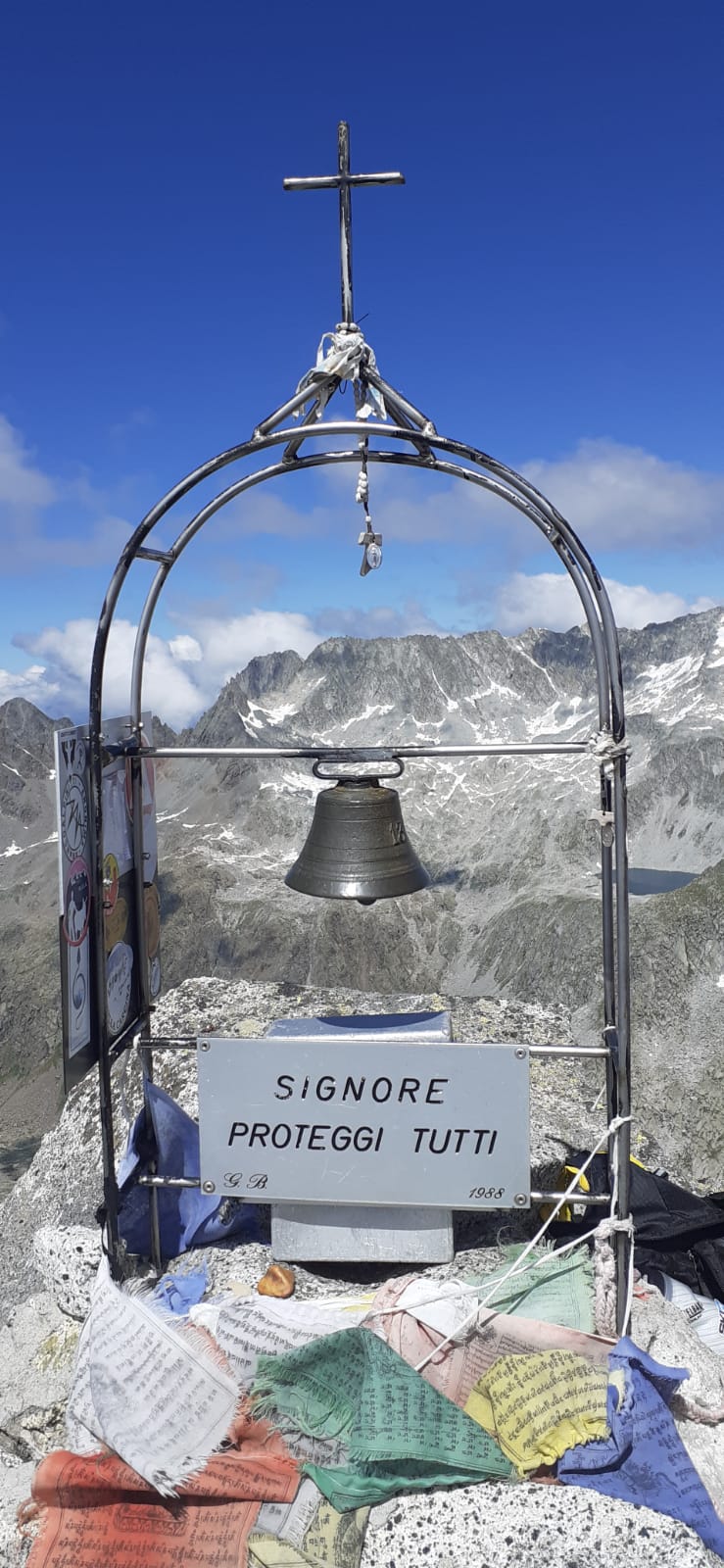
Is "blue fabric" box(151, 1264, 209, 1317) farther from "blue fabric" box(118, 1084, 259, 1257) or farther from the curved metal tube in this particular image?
the curved metal tube

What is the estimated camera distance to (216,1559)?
147 inches

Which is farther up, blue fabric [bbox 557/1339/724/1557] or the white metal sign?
the white metal sign

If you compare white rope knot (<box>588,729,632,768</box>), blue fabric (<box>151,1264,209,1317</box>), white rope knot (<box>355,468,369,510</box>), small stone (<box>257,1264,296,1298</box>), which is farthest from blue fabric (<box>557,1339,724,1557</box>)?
white rope knot (<box>355,468,369,510</box>)

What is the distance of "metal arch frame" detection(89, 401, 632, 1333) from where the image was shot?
468 cm

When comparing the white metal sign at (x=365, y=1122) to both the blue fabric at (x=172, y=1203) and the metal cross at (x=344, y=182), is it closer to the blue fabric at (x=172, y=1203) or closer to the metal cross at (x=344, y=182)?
the blue fabric at (x=172, y=1203)

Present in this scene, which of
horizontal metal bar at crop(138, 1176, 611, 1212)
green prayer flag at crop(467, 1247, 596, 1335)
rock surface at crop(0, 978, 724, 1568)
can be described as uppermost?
horizontal metal bar at crop(138, 1176, 611, 1212)

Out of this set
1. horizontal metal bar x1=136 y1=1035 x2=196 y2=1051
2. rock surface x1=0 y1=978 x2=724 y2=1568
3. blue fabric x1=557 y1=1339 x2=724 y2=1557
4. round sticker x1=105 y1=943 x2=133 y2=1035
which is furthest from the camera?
horizontal metal bar x1=136 y1=1035 x2=196 y2=1051

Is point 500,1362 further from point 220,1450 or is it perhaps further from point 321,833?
point 321,833

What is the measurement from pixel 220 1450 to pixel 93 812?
9.38ft

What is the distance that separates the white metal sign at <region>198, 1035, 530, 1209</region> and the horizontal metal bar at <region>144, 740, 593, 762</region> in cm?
144

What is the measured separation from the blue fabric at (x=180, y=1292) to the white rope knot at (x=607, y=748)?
3.49 m

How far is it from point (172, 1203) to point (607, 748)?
388 centimetres

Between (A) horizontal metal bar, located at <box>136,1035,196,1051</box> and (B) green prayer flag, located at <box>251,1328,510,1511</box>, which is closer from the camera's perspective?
(B) green prayer flag, located at <box>251,1328,510,1511</box>

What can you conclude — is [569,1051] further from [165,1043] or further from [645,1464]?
[165,1043]
